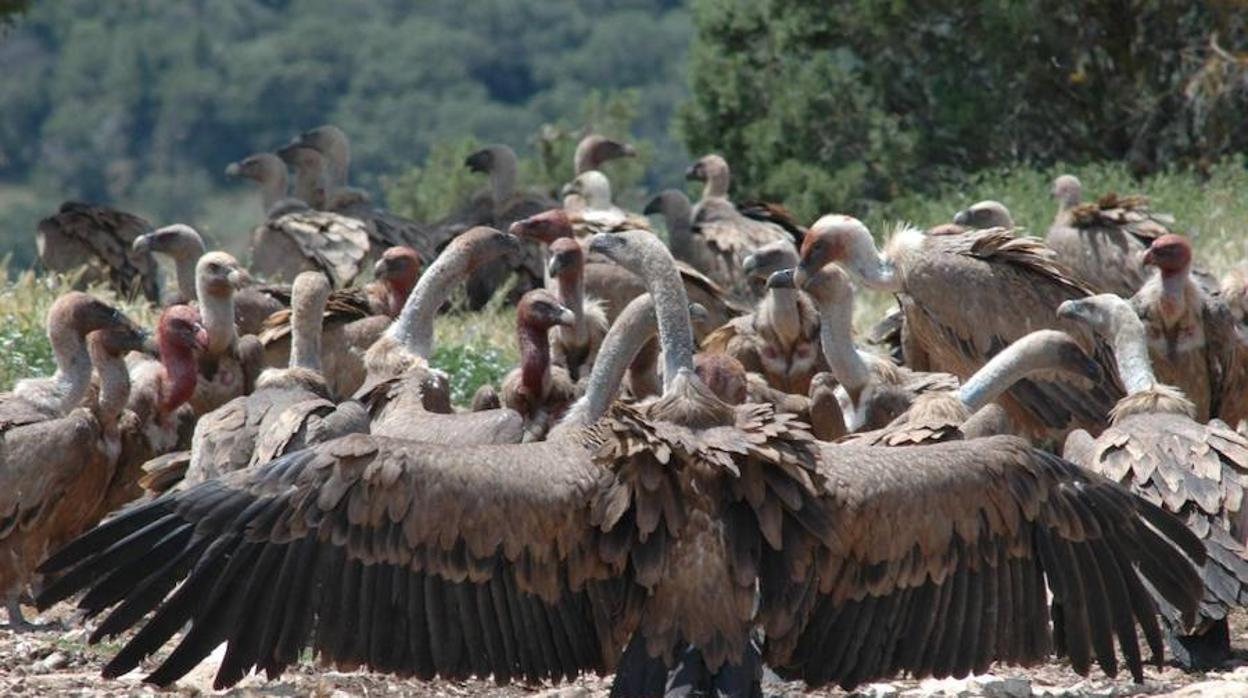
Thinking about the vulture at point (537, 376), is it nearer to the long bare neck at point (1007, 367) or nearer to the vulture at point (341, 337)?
the long bare neck at point (1007, 367)

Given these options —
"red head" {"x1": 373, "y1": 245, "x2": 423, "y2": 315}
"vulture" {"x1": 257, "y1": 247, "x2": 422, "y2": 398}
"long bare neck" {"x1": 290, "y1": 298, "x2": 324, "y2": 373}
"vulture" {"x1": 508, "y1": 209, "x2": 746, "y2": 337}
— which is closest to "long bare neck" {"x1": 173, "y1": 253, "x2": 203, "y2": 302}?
"vulture" {"x1": 257, "y1": 247, "x2": 422, "y2": 398}

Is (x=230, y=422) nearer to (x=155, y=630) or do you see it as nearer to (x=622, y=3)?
(x=155, y=630)

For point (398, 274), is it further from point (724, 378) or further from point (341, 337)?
point (724, 378)

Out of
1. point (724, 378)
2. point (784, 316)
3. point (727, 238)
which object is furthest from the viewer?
point (727, 238)

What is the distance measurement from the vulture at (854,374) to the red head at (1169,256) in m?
1.40

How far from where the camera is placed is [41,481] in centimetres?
873

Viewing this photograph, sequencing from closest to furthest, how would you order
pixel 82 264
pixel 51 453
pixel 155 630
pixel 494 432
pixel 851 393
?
pixel 155 630
pixel 494 432
pixel 51 453
pixel 851 393
pixel 82 264

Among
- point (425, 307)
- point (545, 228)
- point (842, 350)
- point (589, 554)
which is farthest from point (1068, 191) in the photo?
point (589, 554)

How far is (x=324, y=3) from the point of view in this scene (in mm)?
101875

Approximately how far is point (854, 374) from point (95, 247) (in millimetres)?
7348

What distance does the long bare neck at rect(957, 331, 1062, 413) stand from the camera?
30.7 feet

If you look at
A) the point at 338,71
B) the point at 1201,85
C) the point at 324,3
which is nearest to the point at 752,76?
the point at 1201,85

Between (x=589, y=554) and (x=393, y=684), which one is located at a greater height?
(x=589, y=554)

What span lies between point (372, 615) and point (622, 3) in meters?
91.9
